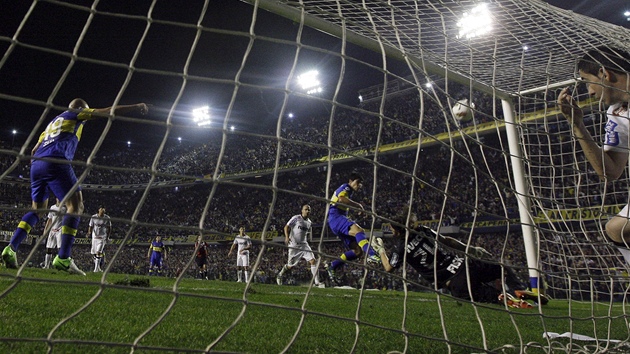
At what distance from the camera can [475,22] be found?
3844 millimetres

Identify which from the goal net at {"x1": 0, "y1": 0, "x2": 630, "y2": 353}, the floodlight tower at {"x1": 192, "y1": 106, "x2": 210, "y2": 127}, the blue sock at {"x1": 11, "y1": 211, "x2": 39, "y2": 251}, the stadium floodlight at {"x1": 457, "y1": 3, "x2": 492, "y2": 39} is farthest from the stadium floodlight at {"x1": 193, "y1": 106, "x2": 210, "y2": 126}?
the stadium floodlight at {"x1": 457, "y1": 3, "x2": 492, "y2": 39}

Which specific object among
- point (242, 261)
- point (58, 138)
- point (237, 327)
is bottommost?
point (242, 261)

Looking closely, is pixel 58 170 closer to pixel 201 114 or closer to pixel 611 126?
pixel 611 126

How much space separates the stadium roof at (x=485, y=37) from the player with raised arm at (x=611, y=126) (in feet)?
1.75

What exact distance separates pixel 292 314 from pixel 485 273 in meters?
2.55

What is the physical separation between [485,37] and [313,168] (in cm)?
2369

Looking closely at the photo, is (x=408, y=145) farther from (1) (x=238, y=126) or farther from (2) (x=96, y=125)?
(2) (x=96, y=125)

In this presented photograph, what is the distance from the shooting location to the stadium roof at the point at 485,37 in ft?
10.6

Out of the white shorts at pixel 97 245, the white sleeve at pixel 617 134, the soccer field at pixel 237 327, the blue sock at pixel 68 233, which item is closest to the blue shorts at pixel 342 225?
the soccer field at pixel 237 327

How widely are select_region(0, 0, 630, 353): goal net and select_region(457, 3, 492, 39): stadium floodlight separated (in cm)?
3

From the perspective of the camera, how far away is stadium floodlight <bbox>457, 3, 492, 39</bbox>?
350cm

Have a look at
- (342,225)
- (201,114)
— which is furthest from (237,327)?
(201,114)

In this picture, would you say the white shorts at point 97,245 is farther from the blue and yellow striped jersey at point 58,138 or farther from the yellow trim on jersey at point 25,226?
the blue and yellow striped jersey at point 58,138

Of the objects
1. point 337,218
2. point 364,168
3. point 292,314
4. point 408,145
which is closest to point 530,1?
point 292,314
